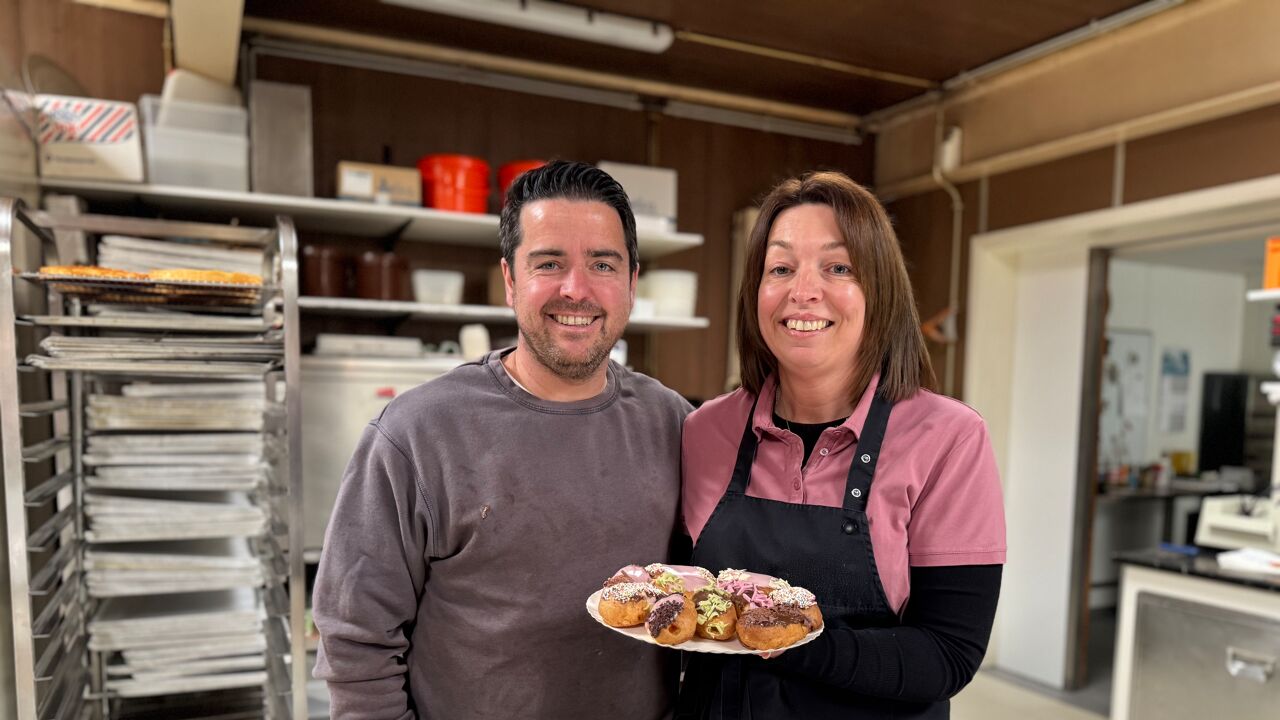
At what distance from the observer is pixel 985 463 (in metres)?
1.32

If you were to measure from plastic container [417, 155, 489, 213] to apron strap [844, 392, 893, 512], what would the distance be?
7.60ft

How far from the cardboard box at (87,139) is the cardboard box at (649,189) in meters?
1.88

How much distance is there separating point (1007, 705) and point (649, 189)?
309 centimetres

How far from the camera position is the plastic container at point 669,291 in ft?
12.0

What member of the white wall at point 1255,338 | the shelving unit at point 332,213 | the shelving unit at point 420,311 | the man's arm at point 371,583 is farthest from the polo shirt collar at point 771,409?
the white wall at point 1255,338

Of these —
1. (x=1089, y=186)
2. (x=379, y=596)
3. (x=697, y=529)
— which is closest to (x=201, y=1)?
(x=379, y=596)

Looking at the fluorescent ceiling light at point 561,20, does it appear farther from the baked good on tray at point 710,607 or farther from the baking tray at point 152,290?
the baked good on tray at point 710,607

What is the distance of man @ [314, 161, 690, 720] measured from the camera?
1.35 metres

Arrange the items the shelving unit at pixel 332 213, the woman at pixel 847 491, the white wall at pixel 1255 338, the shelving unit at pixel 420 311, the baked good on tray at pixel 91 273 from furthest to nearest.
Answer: the white wall at pixel 1255 338, the shelving unit at pixel 420 311, the shelving unit at pixel 332 213, the baked good on tray at pixel 91 273, the woman at pixel 847 491

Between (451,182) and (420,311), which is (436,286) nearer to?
(420,311)

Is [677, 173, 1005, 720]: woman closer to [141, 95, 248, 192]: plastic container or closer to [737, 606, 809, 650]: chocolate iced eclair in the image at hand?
[737, 606, 809, 650]: chocolate iced eclair

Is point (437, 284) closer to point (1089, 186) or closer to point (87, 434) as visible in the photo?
point (87, 434)

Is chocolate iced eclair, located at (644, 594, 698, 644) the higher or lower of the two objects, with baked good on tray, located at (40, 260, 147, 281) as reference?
lower

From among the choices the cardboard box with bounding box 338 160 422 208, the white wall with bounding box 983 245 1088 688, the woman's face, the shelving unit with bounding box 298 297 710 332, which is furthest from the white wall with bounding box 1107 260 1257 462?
the woman's face
